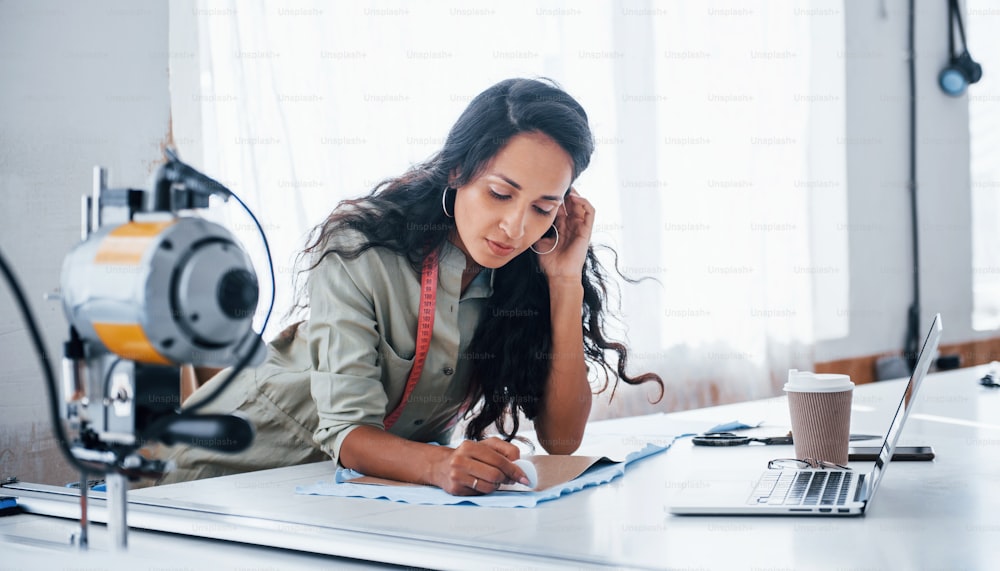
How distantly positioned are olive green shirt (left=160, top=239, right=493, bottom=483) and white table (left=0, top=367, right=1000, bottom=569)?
0.42 ft

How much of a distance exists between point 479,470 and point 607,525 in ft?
0.67

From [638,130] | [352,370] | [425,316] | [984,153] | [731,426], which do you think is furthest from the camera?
[984,153]

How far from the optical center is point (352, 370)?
4.33 feet

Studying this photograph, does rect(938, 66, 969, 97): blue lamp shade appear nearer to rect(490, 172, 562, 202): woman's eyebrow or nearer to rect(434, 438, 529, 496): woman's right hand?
rect(490, 172, 562, 202): woman's eyebrow

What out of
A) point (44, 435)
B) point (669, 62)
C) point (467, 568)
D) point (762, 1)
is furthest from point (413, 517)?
point (762, 1)

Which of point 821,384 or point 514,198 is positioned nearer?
point 821,384

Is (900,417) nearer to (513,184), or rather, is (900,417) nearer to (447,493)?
(447,493)

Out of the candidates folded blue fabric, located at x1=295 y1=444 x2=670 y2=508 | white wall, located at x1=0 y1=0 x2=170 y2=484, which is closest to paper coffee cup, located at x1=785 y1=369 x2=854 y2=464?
folded blue fabric, located at x1=295 y1=444 x2=670 y2=508

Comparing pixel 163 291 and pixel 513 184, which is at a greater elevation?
pixel 513 184

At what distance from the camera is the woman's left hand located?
5.37 feet

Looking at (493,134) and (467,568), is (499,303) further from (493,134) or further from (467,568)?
(467,568)

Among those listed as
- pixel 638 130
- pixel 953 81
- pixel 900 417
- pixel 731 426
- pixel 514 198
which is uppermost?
pixel 953 81

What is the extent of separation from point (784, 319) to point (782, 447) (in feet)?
7.03

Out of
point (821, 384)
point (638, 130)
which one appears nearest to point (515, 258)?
point (821, 384)
